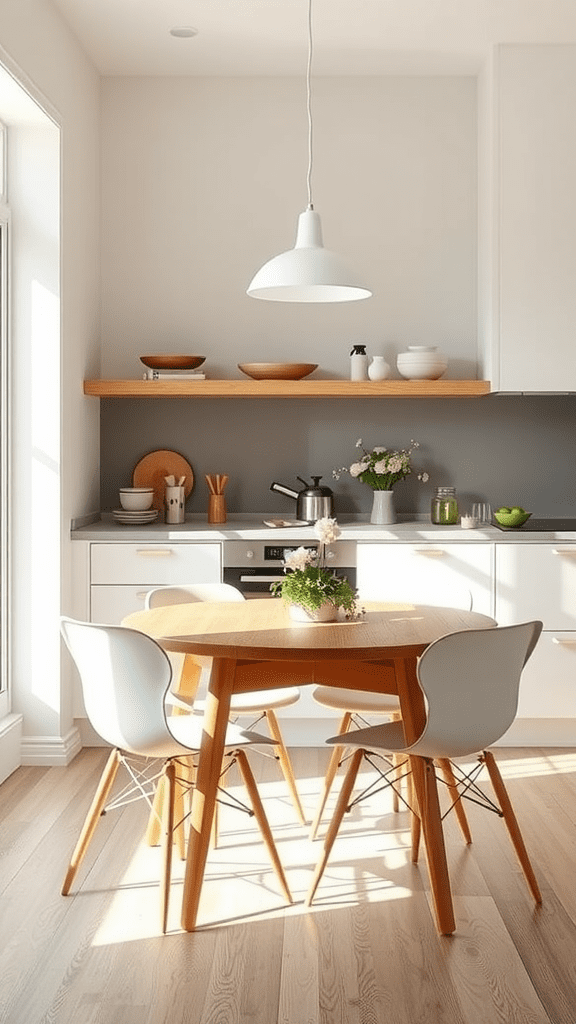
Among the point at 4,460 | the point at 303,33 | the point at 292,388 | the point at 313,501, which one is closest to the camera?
the point at 4,460

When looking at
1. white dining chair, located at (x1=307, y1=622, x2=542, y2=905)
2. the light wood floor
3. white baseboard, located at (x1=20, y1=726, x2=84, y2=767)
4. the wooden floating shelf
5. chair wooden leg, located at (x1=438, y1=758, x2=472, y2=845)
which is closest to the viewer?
the light wood floor

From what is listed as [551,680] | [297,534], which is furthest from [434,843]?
[297,534]

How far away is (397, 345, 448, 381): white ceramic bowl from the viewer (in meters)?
5.08

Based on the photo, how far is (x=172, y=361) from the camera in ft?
16.7

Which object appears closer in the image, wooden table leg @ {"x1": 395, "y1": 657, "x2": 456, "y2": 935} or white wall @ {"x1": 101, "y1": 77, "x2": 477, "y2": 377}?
wooden table leg @ {"x1": 395, "y1": 657, "x2": 456, "y2": 935}

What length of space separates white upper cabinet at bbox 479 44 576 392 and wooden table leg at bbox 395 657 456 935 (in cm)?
214

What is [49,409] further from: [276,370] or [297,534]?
[297,534]

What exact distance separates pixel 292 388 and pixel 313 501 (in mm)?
514

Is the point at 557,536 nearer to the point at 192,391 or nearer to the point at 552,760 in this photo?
the point at 552,760

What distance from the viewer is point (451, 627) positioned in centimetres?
331

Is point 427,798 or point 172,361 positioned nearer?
point 427,798

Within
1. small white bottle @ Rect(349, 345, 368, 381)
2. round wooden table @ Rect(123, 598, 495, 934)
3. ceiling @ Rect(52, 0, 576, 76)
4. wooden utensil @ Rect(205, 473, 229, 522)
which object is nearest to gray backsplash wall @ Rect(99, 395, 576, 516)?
wooden utensil @ Rect(205, 473, 229, 522)

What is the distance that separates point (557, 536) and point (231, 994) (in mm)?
2694

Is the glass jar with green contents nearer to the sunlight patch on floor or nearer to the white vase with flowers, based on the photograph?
the white vase with flowers
